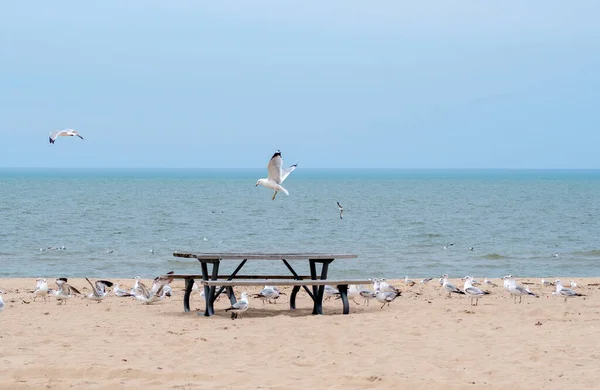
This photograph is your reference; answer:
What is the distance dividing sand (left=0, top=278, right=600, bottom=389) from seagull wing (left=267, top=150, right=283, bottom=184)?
97.1 inches

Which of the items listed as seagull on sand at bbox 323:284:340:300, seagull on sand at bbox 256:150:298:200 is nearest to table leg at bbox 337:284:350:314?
seagull on sand at bbox 323:284:340:300

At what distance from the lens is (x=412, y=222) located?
50.5 metres

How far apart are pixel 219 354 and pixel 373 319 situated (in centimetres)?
337

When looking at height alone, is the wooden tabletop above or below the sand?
above

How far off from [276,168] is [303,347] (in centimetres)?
558

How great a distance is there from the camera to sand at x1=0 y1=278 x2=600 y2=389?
27.5 feet

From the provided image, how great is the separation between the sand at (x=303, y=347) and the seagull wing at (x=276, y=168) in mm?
2465

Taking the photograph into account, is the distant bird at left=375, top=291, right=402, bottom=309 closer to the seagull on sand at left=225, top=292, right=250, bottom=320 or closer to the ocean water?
the seagull on sand at left=225, top=292, right=250, bottom=320

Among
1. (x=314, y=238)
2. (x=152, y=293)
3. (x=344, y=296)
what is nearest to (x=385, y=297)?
(x=344, y=296)

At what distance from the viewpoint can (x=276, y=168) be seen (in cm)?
1501

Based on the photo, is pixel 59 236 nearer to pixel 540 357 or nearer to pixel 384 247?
pixel 384 247

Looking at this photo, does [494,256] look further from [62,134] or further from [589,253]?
[62,134]

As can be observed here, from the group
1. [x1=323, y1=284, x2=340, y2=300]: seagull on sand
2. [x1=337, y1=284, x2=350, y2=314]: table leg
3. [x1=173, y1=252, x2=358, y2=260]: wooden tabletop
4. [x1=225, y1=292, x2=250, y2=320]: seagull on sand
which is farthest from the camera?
[x1=323, y1=284, x2=340, y2=300]: seagull on sand

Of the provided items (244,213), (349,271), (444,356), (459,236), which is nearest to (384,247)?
(459,236)
